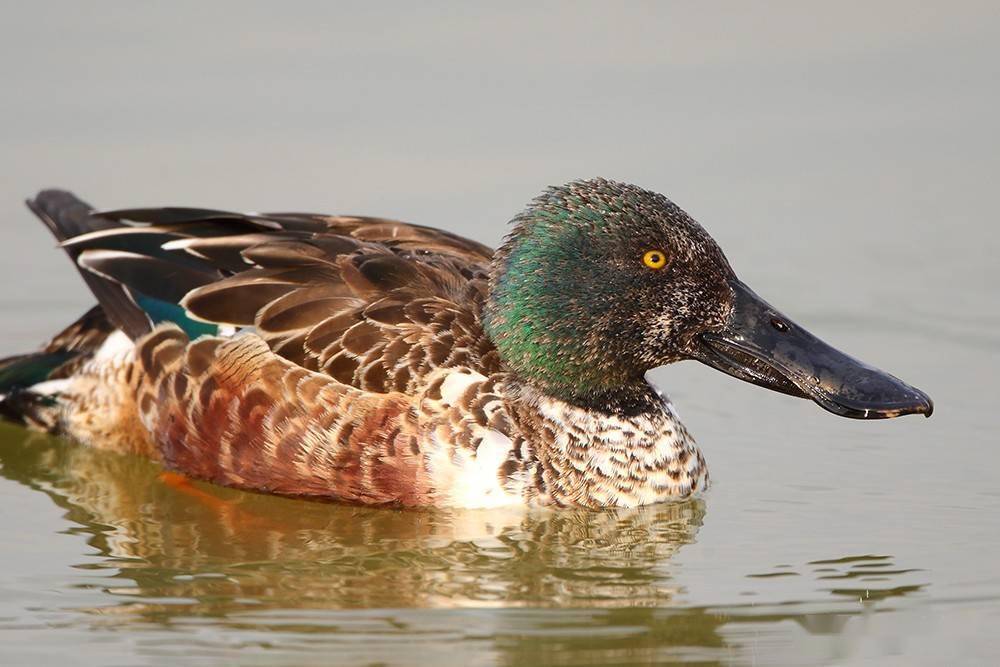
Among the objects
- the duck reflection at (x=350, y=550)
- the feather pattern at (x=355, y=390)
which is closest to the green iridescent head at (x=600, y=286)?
the feather pattern at (x=355, y=390)

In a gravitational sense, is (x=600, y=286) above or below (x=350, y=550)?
above

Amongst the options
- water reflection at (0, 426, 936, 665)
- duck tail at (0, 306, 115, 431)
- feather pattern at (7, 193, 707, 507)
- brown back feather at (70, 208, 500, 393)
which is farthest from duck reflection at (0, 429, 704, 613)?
brown back feather at (70, 208, 500, 393)

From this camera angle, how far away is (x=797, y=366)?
822cm

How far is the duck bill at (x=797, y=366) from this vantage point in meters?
8.04

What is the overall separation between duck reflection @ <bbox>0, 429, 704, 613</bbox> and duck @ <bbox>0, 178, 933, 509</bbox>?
0.38 ft

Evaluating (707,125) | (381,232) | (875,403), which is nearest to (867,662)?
(875,403)

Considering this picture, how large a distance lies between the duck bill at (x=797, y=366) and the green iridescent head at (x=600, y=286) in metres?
0.09

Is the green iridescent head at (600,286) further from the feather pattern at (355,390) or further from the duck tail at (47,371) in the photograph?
the duck tail at (47,371)

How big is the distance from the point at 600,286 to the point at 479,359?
2.12 ft

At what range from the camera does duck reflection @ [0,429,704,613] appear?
24.5 ft

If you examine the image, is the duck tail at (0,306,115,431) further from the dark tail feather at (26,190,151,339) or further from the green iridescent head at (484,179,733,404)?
the green iridescent head at (484,179,733,404)

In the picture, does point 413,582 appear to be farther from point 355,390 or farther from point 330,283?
point 330,283

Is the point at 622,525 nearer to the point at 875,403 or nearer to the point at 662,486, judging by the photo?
the point at 662,486

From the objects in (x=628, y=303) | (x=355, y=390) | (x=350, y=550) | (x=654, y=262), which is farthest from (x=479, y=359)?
(x=350, y=550)
